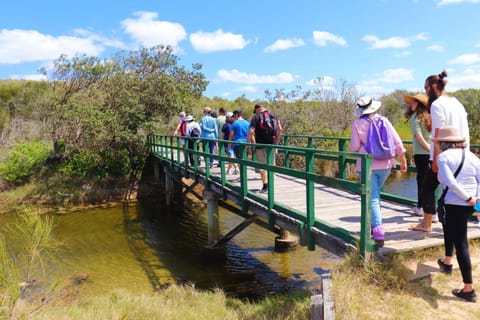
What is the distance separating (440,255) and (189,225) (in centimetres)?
974

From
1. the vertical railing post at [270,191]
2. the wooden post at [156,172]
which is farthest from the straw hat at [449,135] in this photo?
the wooden post at [156,172]

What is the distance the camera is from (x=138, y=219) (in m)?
14.2

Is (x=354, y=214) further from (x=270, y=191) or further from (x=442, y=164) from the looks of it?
(x=442, y=164)

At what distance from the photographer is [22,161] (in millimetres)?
17844

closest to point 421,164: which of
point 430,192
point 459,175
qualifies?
point 430,192

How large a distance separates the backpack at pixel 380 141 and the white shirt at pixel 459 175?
2.51 feet

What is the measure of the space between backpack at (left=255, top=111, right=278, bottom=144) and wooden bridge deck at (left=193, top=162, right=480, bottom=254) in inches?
41.7

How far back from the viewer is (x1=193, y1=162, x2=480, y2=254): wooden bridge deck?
4.57 m

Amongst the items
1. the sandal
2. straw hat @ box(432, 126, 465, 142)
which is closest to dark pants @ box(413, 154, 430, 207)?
the sandal

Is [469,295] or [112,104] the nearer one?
[469,295]

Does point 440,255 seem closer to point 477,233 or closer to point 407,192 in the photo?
point 477,233

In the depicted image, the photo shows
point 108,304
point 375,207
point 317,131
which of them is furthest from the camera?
point 317,131

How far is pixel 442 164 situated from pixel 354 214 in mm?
2260

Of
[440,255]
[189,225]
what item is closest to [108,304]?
[440,255]
